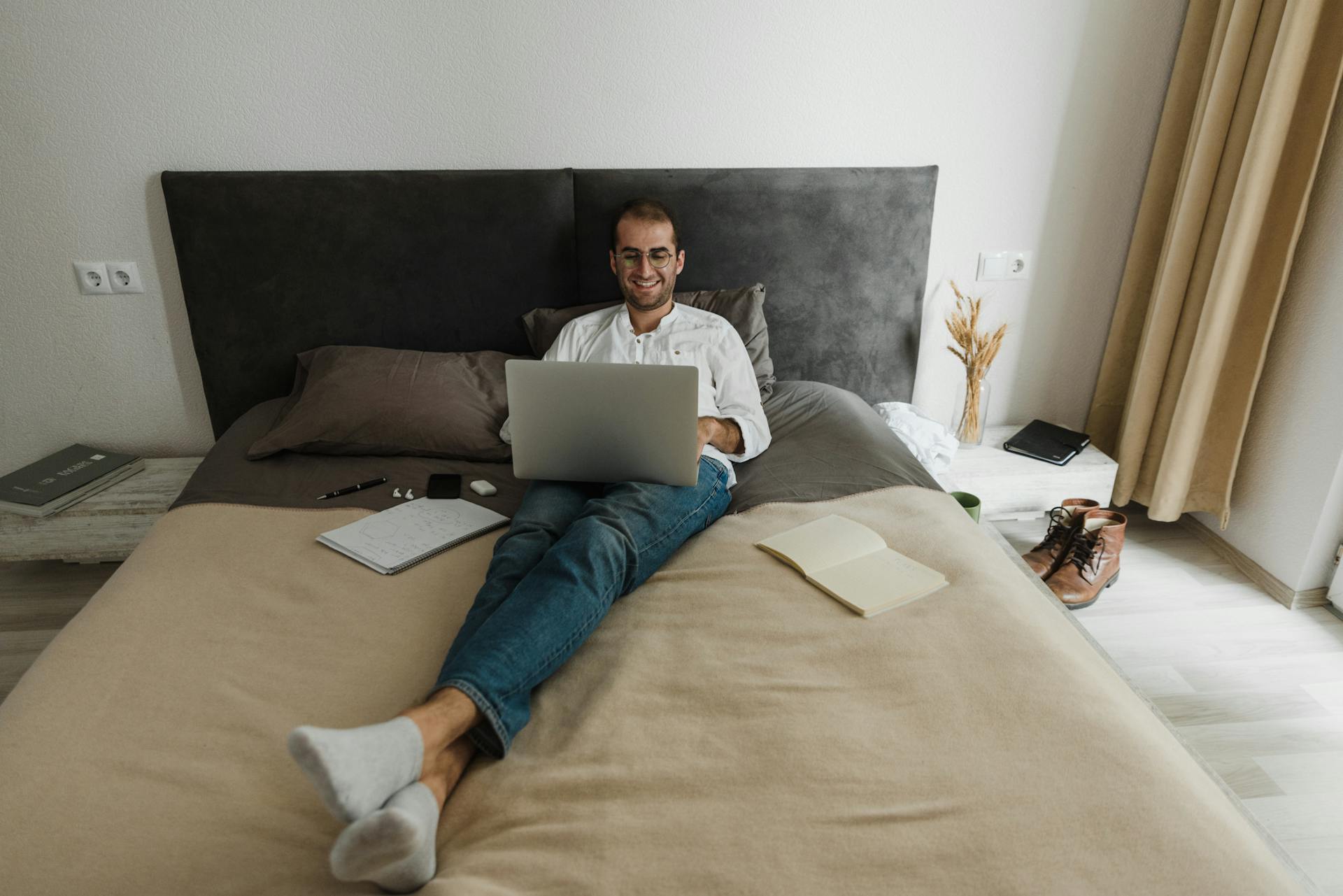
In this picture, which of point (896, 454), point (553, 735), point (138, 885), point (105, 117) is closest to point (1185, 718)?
point (896, 454)

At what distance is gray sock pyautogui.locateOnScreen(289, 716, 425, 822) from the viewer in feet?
2.71

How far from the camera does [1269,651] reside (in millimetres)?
1968

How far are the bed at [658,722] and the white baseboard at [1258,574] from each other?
1.17 m

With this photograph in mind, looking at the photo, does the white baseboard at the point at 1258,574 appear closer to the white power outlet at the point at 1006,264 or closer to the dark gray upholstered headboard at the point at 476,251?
the white power outlet at the point at 1006,264

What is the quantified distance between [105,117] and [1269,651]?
3284mm

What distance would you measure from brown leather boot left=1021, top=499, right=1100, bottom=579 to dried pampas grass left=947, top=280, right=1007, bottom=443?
1.08 ft

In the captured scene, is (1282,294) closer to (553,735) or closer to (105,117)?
(553,735)

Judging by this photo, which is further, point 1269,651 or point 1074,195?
point 1074,195

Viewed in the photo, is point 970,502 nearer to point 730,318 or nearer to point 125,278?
point 730,318

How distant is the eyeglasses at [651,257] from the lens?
197cm

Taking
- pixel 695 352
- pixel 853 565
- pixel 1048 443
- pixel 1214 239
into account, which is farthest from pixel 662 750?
pixel 1214 239

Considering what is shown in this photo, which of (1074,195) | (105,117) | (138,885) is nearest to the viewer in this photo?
(138,885)

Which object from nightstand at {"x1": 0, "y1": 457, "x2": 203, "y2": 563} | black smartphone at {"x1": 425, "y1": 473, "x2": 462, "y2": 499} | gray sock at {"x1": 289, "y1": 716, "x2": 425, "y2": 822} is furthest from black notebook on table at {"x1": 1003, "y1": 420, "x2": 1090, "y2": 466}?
nightstand at {"x1": 0, "y1": 457, "x2": 203, "y2": 563}

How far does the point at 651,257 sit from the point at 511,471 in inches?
24.7
